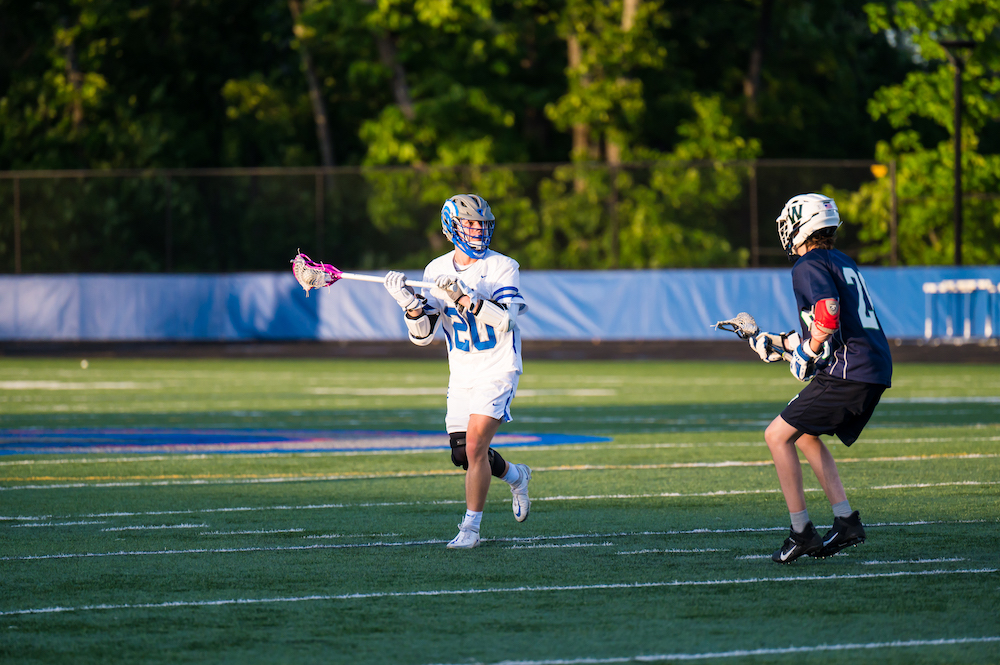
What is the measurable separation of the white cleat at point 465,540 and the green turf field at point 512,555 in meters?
0.13

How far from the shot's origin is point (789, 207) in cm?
738

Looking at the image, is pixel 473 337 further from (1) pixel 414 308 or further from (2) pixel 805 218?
(2) pixel 805 218

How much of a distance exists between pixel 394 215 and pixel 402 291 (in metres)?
25.6

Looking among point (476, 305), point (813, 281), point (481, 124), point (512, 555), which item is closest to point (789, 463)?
point (813, 281)

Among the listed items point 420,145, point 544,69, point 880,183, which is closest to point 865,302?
point 880,183

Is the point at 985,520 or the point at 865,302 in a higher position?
the point at 865,302

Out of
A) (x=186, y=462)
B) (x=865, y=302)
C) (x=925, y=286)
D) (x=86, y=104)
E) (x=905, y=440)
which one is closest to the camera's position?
(x=865, y=302)

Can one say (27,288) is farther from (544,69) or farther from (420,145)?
(544,69)

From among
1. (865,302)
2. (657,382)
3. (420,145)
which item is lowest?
(657,382)

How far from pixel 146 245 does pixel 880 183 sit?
17123 millimetres

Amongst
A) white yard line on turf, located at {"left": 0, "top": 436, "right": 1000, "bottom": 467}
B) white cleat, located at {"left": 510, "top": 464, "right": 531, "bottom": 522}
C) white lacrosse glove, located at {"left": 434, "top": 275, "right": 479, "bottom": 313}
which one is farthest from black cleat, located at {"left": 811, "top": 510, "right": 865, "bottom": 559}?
white yard line on turf, located at {"left": 0, "top": 436, "right": 1000, "bottom": 467}

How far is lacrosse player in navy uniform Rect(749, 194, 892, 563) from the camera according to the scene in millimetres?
7066

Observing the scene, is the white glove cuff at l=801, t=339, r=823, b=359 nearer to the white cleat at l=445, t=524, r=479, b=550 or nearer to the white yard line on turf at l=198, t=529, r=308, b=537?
the white cleat at l=445, t=524, r=479, b=550

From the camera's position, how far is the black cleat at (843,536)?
24.0 feet
